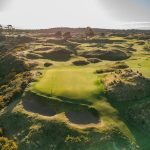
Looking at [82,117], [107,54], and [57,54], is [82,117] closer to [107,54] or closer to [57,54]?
[57,54]

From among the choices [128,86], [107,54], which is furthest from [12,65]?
[128,86]

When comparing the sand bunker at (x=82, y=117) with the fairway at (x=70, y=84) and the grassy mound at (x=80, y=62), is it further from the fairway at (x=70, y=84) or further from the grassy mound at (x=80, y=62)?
the grassy mound at (x=80, y=62)

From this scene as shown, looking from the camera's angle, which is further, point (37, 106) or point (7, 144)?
point (37, 106)

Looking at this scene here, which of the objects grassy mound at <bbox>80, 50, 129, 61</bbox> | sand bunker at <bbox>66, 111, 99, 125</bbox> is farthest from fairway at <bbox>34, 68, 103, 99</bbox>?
grassy mound at <bbox>80, 50, 129, 61</bbox>

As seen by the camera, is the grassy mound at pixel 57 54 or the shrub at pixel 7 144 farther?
the grassy mound at pixel 57 54

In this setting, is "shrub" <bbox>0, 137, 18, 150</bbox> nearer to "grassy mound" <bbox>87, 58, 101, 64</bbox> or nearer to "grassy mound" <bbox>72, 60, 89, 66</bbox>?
"grassy mound" <bbox>72, 60, 89, 66</bbox>

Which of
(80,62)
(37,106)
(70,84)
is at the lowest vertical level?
(80,62)

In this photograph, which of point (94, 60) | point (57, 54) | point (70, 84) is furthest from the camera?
point (57, 54)

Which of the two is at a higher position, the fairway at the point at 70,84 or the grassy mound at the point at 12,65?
the fairway at the point at 70,84

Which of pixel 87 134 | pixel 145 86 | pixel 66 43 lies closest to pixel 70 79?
pixel 145 86

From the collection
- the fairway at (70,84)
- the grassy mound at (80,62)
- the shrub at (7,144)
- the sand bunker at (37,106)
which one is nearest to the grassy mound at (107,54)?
the grassy mound at (80,62)
